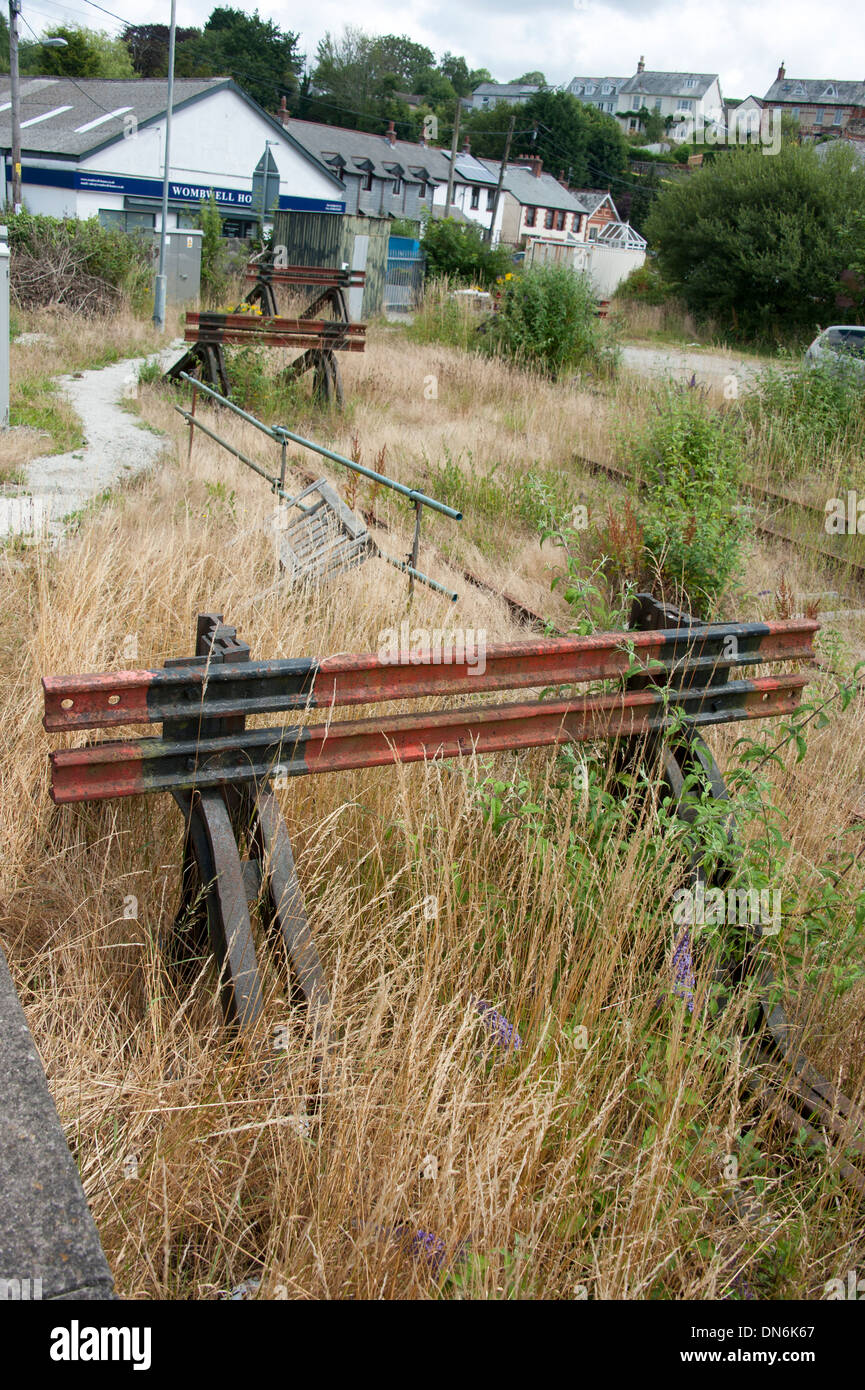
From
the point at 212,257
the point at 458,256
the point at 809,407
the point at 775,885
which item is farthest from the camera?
the point at 458,256

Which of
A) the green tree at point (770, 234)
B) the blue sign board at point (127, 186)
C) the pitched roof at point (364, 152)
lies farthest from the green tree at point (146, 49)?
the green tree at point (770, 234)

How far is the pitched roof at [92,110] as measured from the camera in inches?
1576

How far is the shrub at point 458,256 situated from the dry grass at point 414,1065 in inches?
1028

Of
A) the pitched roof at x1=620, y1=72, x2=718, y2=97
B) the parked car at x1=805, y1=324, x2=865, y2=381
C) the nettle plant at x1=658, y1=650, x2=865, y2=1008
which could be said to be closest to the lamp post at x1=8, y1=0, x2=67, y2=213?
the parked car at x1=805, y1=324, x2=865, y2=381

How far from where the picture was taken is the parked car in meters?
12.7

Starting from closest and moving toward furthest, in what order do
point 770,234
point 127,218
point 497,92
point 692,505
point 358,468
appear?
point 358,468 → point 692,505 → point 770,234 → point 127,218 → point 497,92

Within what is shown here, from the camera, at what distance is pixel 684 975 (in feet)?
9.11

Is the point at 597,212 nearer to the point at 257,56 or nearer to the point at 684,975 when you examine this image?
the point at 257,56

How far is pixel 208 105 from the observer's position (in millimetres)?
43781

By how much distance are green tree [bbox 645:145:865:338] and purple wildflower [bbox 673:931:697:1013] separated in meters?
28.5

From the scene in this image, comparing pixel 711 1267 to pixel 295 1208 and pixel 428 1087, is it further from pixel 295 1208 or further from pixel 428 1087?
pixel 295 1208

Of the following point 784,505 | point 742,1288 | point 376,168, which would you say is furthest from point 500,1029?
point 376,168

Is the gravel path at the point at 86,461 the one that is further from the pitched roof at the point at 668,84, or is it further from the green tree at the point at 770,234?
the pitched roof at the point at 668,84

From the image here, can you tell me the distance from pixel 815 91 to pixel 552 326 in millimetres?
111658
